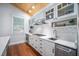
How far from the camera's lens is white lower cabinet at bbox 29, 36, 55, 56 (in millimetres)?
1562

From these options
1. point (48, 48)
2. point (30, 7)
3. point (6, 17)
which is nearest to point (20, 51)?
point (48, 48)

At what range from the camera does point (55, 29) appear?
5.59 ft

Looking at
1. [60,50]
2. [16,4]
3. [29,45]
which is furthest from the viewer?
[29,45]

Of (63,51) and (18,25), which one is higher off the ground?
(18,25)

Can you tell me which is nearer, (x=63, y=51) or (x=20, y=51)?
(x=63, y=51)

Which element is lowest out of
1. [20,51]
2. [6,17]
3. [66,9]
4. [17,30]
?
[20,51]

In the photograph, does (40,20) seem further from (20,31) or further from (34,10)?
(20,31)

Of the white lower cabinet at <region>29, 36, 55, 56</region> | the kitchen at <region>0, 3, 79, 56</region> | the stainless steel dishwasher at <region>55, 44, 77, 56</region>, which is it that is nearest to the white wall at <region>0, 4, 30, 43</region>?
the kitchen at <region>0, 3, 79, 56</region>

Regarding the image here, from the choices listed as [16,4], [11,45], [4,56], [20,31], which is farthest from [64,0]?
[4,56]

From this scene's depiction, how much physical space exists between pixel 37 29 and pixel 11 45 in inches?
22.9

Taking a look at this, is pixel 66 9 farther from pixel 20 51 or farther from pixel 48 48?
pixel 20 51

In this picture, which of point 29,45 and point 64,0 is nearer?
point 64,0

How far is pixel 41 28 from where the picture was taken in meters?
1.68

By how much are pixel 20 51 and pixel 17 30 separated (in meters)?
0.40
